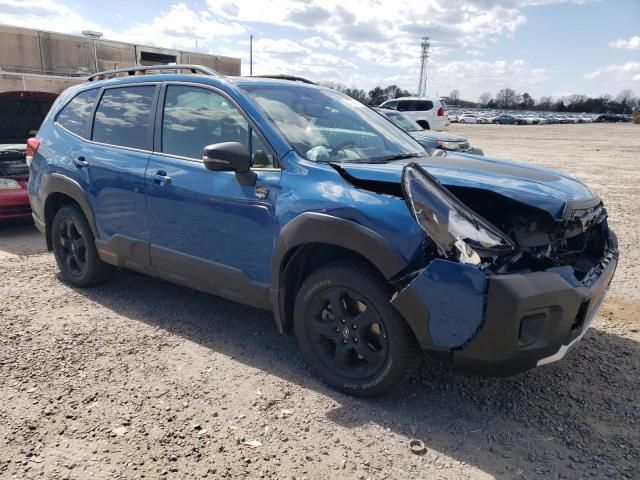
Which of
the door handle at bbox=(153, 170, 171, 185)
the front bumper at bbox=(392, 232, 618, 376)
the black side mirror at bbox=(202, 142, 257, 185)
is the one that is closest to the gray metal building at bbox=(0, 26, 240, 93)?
the door handle at bbox=(153, 170, 171, 185)

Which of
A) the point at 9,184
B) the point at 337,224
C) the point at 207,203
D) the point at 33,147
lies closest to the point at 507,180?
the point at 337,224

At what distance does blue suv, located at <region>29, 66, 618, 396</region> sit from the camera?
8.13 ft

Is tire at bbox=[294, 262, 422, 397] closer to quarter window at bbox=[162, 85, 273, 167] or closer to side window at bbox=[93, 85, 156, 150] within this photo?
quarter window at bbox=[162, 85, 273, 167]

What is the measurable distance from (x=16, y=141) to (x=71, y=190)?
4223 mm

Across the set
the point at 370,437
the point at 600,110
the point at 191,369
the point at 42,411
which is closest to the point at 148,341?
the point at 191,369

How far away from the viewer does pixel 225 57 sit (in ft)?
136

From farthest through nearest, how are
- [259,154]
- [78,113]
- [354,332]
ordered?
[78,113] → [259,154] → [354,332]

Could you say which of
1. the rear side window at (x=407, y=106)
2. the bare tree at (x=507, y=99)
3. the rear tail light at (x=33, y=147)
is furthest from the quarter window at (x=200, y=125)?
the bare tree at (x=507, y=99)

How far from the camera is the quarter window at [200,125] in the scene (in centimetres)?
333

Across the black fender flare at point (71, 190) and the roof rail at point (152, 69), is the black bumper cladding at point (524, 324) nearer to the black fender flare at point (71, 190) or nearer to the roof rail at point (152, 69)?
the roof rail at point (152, 69)

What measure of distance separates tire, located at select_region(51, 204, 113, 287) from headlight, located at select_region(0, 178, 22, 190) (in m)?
2.22

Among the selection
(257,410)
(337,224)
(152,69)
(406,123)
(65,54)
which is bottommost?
(257,410)

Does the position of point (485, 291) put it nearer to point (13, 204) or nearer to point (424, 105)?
point (13, 204)

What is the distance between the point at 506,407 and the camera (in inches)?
115
